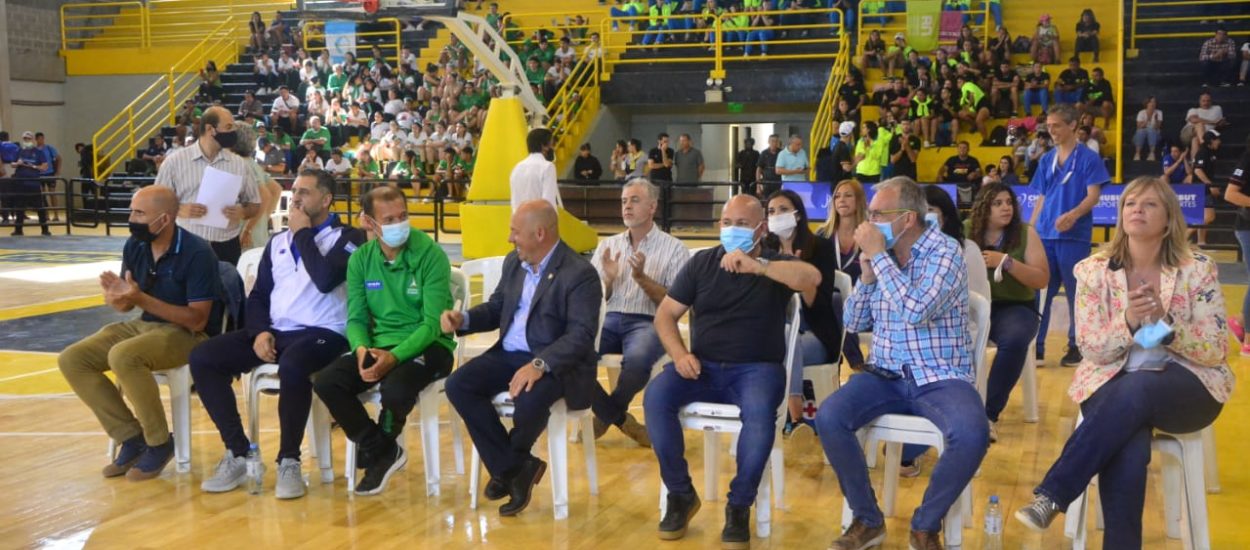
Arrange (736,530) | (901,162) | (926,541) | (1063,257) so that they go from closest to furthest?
(926,541), (736,530), (1063,257), (901,162)

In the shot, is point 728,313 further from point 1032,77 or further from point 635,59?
point 635,59

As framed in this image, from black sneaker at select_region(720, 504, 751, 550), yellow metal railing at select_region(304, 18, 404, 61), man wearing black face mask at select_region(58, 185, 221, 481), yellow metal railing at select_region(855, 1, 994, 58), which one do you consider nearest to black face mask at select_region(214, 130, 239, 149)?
man wearing black face mask at select_region(58, 185, 221, 481)

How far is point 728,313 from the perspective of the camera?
4.99 meters

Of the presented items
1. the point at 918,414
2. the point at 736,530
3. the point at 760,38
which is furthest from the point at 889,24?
the point at 736,530

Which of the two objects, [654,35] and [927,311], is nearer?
[927,311]

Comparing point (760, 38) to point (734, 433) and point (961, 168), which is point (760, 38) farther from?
point (734, 433)

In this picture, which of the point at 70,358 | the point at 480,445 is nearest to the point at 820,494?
the point at 480,445

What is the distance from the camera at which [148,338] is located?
562 cm

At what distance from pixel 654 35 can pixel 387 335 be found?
58.8 ft

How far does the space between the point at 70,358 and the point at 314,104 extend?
18868 mm

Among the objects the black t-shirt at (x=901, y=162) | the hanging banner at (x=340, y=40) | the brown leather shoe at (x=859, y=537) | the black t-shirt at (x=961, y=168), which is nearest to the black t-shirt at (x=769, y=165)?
the black t-shirt at (x=901, y=162)

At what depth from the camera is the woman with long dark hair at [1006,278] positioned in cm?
607

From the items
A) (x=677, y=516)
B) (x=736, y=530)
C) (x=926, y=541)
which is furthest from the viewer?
(x=677, y=516)

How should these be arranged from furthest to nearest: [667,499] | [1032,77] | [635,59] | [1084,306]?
[635,59] < [1032,77] < [667,499] < [1084,306]
